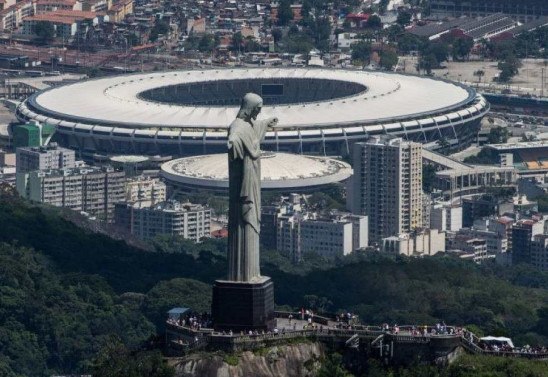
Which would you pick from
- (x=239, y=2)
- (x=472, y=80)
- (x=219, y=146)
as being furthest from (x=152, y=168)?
(x=239, y=2)

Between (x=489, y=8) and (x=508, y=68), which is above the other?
(x=508, y=68)

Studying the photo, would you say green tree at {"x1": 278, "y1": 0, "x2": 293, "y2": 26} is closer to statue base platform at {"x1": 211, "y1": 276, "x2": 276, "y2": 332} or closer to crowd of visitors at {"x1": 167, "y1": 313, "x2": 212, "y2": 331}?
crowd of visitors at {"x1": 167, "y1": 313, "x2": 212, "y2": 331}

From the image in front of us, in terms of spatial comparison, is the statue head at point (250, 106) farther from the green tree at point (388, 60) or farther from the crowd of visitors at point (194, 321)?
the green tree at point (388, 60)

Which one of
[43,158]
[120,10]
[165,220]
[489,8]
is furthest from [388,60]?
[165,220]

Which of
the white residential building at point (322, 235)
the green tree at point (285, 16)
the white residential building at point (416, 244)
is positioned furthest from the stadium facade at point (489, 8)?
the white residential building at point (416, 244)

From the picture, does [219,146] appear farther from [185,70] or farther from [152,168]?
[185,70]

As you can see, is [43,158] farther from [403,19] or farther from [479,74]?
[403,19]
